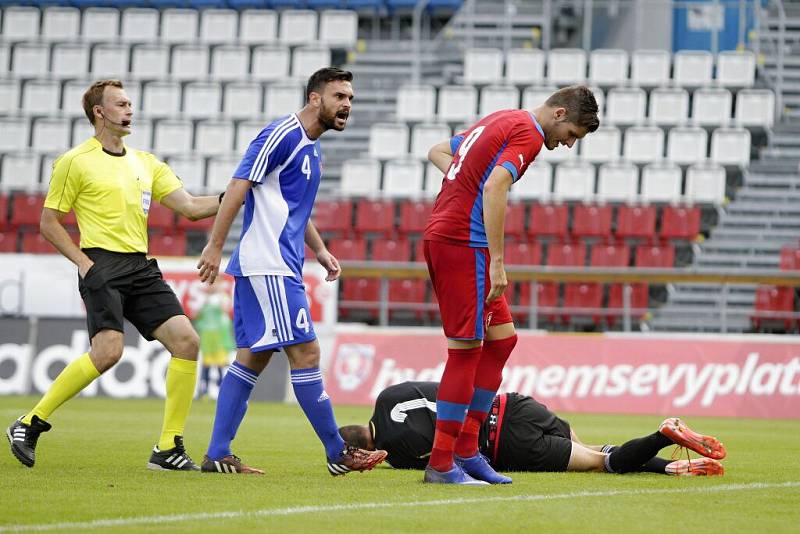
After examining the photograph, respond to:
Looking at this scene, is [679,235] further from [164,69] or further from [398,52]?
[164,69]

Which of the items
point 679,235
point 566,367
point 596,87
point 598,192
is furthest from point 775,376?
point 596,87

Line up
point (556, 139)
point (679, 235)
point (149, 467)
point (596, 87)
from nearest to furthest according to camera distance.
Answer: point (556, 139)
point (149, 467)
point (679, 235)
point (596, 87)

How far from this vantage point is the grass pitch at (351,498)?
495 cm

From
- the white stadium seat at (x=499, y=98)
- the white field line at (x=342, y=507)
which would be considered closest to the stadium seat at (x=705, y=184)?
the white stadium seat at (x=499, y=98)

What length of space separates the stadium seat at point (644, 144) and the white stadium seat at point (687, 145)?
0.21 m

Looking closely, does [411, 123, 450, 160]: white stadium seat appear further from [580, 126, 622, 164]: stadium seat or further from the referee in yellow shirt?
the referee in yellow shirt

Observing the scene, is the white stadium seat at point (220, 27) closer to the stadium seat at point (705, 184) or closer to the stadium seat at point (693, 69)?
the stadium seat at point (693, 69)

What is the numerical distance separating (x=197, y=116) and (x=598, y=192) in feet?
25.9

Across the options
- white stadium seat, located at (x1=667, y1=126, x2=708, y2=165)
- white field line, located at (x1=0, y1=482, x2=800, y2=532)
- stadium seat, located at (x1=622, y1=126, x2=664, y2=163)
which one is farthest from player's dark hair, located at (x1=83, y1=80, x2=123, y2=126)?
white stadium seat, located at (x1=667, y1=126, x2=708, y2=165)

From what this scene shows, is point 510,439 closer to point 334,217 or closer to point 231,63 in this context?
point 334,217

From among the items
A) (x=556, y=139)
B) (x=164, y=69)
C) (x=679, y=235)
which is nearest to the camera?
(x=556, y=139)

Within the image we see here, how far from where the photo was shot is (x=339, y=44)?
2533 centimetres

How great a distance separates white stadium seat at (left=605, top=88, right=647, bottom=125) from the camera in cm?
2262

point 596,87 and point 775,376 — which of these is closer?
point 775,376
